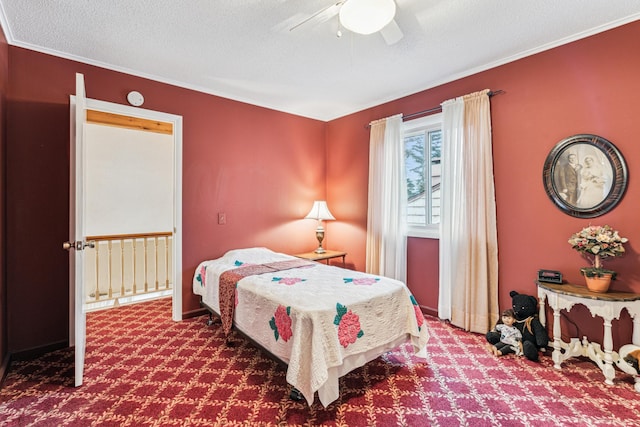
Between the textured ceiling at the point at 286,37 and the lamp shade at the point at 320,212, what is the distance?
5.22ft

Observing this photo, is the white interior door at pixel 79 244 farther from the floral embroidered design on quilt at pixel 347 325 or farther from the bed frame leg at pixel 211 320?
the floral embroidered design on quilt at pixel 347 325

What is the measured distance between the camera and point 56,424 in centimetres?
174

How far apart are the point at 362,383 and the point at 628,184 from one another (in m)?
2.43

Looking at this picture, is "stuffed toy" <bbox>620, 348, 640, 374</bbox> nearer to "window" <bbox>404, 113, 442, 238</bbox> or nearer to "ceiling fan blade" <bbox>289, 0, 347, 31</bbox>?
"window" <bbox>404, 113, 442, 238</bbox>

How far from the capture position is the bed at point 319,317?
70.7 inches

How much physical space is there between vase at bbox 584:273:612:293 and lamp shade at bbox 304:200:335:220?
2841 millimetres

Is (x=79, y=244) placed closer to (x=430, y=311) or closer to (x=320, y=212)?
(x=320, y=212)

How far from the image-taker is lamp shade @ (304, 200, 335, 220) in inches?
168

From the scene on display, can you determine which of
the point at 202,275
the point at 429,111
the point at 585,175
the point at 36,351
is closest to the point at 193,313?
A: the point at 202,275

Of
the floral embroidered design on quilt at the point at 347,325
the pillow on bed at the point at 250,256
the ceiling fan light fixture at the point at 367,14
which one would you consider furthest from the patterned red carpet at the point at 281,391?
the ceiling fan light fixture at the point at 367,14

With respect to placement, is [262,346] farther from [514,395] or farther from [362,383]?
[514,395]

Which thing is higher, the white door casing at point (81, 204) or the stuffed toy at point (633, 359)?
the white door casing at point (81, 204)

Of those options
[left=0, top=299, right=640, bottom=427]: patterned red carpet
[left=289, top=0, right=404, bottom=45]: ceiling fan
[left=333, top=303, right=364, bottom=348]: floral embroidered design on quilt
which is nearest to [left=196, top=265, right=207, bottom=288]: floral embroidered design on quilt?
[left=0, top=299, right=640, bottom=427]: patterned red carpet

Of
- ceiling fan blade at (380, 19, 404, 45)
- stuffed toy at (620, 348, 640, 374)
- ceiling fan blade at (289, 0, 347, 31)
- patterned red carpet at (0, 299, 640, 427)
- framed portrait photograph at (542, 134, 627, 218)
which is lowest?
patterned red carpet at (0, 299, 640, 427)
